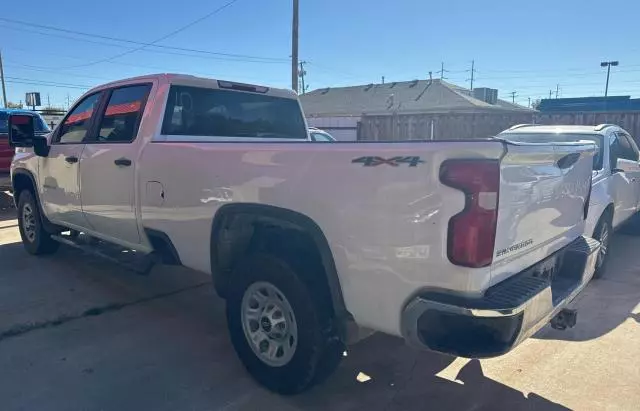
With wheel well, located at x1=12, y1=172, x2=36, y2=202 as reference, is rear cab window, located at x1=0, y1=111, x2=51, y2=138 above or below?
above

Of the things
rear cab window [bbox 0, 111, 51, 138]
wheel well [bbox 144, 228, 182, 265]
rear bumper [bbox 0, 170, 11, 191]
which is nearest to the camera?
wheel well [bbox 144, 228, 182, 265]

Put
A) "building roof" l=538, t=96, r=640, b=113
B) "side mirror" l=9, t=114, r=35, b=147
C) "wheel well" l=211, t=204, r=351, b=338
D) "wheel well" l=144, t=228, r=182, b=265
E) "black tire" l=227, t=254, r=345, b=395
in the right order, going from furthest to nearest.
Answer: "building roof" l=538, t=96, r=640, b=113
"side mirror" l=9, t=114, r=35, b=147
"wheel well" l=144, t=228, r=182, b=265
"black tire" l=227, t=254, r=345, b=395
"wheel well" l=211, t=204, r=351, b=338

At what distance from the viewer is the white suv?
213 inches

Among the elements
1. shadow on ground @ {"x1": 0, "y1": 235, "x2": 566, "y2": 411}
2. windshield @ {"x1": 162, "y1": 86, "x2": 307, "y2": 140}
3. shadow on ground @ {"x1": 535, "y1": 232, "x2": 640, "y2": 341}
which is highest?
windshield @ {"x1": 162, "y1": 86, "x2": 307, "y2": 140}

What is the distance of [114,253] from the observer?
4738 millimetres

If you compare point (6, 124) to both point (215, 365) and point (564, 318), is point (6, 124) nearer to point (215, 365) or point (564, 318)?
point (215, 365)

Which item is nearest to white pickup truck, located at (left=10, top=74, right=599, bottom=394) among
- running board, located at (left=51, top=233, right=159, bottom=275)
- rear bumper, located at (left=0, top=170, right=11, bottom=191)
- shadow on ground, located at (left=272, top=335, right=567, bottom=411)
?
running board, located at (left=51, top=233, right=159, bottom=275)

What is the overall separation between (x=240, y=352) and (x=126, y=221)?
5.63 ft

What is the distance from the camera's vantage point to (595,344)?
4.00 metres

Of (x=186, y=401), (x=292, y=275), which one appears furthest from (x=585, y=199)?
(x=186, y=401)

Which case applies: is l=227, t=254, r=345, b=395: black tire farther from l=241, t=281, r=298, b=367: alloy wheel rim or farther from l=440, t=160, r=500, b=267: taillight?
l=440, t=160, r=500, b=267: taillight

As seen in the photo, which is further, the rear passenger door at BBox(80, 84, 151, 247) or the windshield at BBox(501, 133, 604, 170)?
the windshield at BBox(501, 133, 604, 170)

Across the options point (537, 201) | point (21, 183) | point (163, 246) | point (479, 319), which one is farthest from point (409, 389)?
point (21, 183)

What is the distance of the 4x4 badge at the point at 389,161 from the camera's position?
2.27 m
